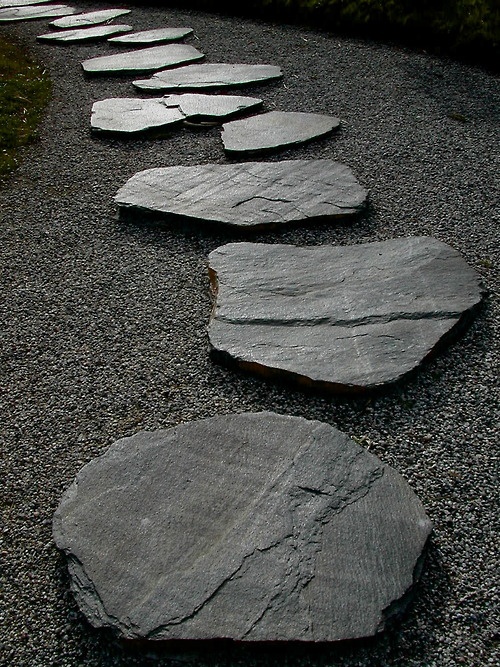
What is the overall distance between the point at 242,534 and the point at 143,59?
412 centimetres

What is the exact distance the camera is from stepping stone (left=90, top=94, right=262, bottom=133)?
379 centimetres

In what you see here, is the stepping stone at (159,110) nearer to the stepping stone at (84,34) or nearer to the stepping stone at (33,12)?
the stepping stone at (84,34)

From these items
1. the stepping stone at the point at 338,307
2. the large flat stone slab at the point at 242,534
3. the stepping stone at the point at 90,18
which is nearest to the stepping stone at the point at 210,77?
the stepping stone at the point at 90,18

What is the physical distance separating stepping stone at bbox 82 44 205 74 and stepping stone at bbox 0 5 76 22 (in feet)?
5.35

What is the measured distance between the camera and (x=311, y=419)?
6.24ft

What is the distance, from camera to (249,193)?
2994 mm

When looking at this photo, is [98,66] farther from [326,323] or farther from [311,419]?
[311,419]

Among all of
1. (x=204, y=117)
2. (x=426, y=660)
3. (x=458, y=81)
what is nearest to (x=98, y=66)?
(x=204, y=117)

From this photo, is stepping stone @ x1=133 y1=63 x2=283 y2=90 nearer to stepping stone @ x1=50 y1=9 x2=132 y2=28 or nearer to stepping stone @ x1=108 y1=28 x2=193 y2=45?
stepping stone @ x1=108 y1=28 x2=193 y2=45

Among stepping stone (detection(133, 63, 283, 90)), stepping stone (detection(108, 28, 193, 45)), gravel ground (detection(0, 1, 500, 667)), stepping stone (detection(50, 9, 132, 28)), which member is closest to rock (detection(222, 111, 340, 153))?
gravel ground (detection(0, 1, 500, 667))

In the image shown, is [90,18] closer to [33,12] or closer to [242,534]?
[33,12]

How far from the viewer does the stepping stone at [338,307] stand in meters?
2.03

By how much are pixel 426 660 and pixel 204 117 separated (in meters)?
3.13

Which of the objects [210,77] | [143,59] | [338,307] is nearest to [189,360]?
[338,307]
